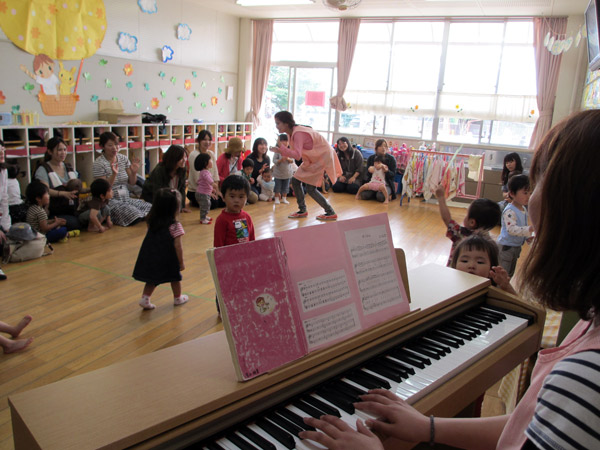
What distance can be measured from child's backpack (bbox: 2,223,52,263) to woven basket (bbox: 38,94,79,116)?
2.77m

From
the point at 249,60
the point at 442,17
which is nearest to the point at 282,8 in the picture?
the point at 249,60

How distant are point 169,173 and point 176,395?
4833mm

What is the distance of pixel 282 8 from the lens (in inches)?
353

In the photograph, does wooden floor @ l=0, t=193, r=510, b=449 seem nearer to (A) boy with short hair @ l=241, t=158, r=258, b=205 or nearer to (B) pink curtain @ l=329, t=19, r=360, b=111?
(A) boy with short hair @ l=241, t=158, r=258, b=205

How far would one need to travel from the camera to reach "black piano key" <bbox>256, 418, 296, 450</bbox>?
97cm

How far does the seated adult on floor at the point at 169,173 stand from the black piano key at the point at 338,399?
4.58 m

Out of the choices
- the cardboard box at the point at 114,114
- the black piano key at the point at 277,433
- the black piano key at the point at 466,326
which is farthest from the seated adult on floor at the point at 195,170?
the black piano key at the point at 277,433

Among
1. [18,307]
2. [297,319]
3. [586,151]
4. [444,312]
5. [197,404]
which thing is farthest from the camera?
[18,307]

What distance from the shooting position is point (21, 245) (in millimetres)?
4188

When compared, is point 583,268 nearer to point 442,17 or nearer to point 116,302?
point 116,302

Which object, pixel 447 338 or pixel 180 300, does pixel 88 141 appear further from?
pixel 447 338

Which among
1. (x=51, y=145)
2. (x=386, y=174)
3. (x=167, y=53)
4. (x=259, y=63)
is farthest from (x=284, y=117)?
(x=259, y=63)

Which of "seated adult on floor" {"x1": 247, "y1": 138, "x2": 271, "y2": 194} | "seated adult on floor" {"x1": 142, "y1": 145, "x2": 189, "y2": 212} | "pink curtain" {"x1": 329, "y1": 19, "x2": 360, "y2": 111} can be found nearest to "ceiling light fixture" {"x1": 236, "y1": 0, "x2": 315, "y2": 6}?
"pink curtain" {"x1": 329, "y1": 19, "x2": 360, "y2": 111}

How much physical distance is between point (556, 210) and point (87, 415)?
970 mm
